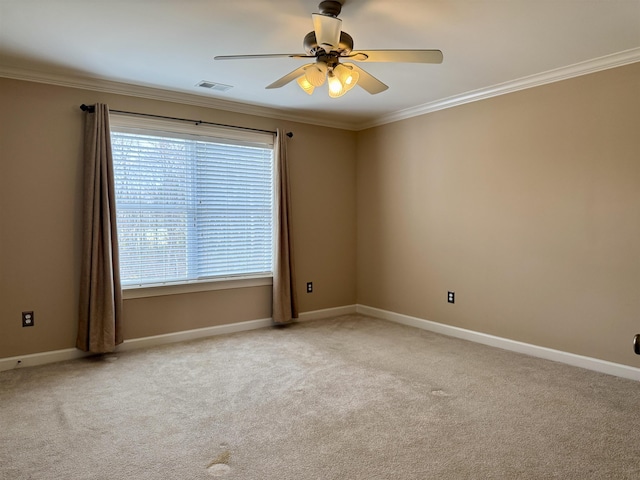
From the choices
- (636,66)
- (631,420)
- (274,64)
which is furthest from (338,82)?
(631,420)

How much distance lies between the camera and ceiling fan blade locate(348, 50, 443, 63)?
7.71 feet

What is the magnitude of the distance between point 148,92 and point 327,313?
3.19m

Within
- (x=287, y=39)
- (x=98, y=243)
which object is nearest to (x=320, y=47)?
(x=287, y=39)

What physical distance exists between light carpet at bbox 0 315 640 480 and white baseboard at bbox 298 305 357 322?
1.22 metres

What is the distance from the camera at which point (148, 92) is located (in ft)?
13.2

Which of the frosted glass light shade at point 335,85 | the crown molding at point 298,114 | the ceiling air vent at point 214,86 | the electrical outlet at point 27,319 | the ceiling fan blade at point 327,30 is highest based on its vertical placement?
the ceiling air vent at point 214,86

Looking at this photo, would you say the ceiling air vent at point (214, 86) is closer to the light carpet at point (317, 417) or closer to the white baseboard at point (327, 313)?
the light carpet at point (317, 417)

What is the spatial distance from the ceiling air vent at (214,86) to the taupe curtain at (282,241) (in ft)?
2.96

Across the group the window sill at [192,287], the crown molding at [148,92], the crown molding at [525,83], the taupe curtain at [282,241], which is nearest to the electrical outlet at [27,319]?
the window sill at [192,287]

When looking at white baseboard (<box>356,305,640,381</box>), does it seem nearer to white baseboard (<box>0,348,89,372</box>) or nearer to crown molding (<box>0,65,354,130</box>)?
crown molding (<box>0,65,354,130</box>)

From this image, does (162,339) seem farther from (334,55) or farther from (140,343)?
(334,55)

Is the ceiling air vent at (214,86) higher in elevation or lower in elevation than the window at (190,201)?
higher

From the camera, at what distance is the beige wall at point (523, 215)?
3283 mm

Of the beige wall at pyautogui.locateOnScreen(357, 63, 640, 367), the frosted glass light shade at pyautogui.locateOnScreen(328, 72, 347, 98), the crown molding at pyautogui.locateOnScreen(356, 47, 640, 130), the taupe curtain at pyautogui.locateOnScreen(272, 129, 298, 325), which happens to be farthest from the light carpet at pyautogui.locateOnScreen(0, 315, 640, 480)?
the crown molding at pyautogui.locateOnScreen(356, 47, 640, 130)
